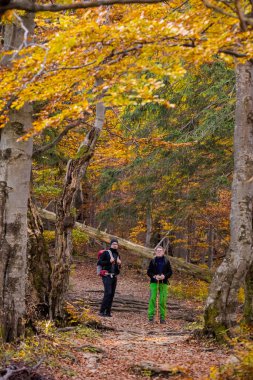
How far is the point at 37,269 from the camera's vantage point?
8.39 m

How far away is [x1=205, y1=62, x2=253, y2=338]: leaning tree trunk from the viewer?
7.24 m

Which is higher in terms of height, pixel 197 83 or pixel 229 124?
pixel 197 83

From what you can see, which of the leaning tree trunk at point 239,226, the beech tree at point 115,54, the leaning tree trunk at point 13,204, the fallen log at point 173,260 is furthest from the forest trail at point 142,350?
the fallen log at point 173,260

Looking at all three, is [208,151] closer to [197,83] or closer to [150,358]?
[197,83]

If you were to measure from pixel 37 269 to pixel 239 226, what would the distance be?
3.78 metres

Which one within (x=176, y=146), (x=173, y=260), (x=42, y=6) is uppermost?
(x=176, y=146)

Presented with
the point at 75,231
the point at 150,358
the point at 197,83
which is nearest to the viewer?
the point at 150,358

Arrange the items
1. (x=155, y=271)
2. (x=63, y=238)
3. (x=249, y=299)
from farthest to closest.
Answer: (x=155, y=271) → (x=63, y=238) → (x=249, y=299)

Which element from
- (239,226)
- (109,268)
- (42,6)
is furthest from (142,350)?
(42,6)

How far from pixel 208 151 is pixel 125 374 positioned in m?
8.84

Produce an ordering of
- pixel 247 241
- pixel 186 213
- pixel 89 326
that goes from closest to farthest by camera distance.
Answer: pixel 247 241
pixel 89 326
pixel 186 213

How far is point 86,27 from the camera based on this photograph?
4754 mm

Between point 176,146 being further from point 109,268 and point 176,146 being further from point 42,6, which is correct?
point 42,6

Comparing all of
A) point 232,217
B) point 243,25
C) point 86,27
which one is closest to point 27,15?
point 86,27
